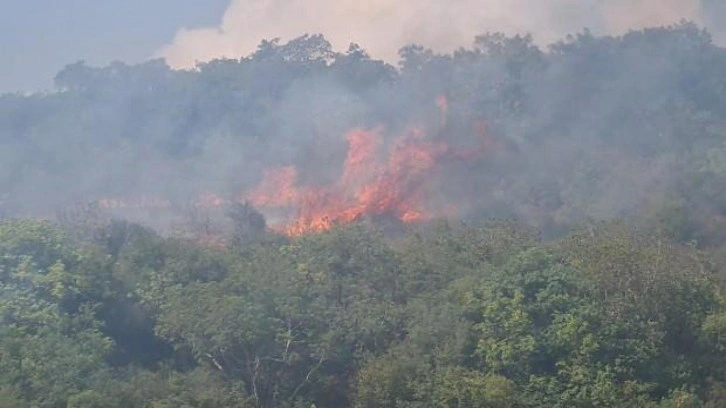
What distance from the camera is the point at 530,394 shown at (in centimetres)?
2948

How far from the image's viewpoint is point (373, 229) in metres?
Answer: 43.9

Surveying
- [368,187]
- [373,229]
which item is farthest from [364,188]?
[373,229]

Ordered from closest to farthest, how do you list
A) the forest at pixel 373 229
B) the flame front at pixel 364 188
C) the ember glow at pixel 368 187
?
1. the forest at pixel 373 229
2. the flame front at pixel 364 188
3. the ember glow at pixel 368 187

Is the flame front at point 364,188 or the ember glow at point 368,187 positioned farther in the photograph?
the ember glow at point 368,187

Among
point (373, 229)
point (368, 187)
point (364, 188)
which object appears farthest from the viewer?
point (364, 188)

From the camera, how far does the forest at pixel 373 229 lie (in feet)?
99.6

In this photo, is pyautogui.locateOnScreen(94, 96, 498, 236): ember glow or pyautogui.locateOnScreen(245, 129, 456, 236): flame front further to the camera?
pyautogui.locateOnScreen(94, 96, 498, 236): ember glow

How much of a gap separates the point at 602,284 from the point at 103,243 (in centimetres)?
2331

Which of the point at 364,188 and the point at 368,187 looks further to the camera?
the point at 364,188

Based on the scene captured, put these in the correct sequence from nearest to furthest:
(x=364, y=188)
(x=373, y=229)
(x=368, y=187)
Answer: (x=373, y=229)
(x=368, y=187)
(x=364, y=188)

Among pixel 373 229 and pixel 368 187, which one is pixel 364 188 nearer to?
pixel 368 187

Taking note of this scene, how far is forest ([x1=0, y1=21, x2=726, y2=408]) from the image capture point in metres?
30.3

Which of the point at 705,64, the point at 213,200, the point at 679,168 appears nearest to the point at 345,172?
the point at 213,200

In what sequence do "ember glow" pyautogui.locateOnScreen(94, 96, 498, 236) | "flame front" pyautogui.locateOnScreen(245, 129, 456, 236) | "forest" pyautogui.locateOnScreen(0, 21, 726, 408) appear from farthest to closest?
"ember glow" pyautogui.locateOnScreen(94, 96, 498, 236)
"flame front" pyautogui.locateOnScreen(245, 129, 456, 236)
"forest" pyautogui.locateOnScreen(0, 21, 726, 408)
